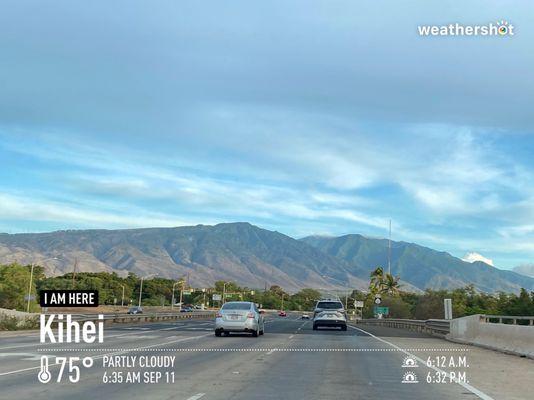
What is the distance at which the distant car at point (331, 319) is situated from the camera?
39.9 meters

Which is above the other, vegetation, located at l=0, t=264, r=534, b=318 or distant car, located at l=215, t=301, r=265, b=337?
vegetation, located at l=0, t=264, r=534, b=318

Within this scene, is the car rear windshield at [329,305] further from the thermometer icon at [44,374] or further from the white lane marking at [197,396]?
the white lane marking at [197,396]

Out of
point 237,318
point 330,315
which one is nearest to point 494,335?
point 237,318

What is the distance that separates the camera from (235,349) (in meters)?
22.3

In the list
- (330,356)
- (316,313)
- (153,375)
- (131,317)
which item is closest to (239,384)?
(153,375)

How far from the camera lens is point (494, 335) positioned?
25.6 m

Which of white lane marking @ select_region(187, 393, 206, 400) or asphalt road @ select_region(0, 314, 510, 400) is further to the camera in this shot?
asphalt road @ select_region(0, 314, 510, 400)

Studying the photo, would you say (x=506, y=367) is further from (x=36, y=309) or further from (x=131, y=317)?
(x=36, y=309)

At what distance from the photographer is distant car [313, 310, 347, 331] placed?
39.9 metres

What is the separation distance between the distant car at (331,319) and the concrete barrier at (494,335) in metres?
8.26

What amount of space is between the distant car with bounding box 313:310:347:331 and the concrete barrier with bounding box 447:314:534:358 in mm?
8263

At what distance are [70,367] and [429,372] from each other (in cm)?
864

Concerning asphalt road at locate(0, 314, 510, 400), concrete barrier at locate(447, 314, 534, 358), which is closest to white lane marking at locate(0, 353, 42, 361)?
asphalt road at locate(0, 314, 510, 400)

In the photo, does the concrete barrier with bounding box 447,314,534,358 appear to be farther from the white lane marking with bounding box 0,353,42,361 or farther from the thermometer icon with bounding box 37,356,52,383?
the white lane marking with bounding box 0,353,42,361
